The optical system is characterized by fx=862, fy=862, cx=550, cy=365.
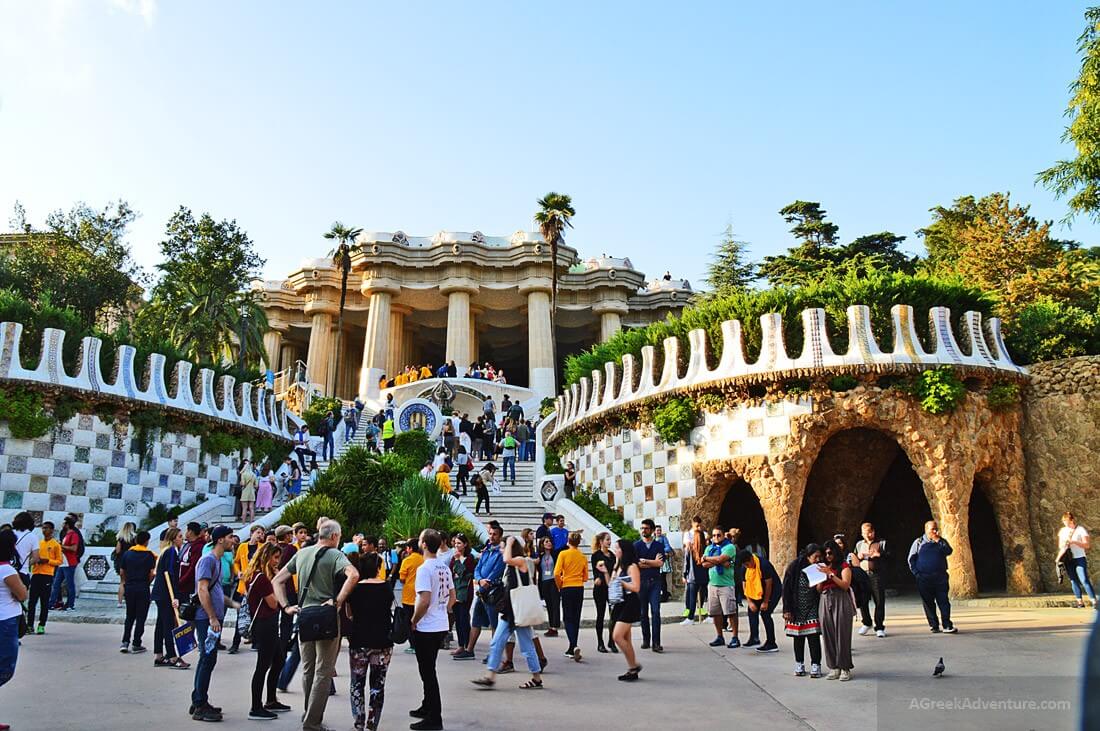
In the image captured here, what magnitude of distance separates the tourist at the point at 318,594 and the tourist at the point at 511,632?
85.6 inches

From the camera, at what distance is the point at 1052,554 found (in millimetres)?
16797

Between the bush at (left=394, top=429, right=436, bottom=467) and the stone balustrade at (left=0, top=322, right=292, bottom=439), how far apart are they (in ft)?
12.2

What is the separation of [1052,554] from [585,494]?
10.7 metres

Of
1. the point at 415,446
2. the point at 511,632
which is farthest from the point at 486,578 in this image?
the point at 415,446

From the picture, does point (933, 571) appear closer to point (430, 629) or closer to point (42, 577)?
point (430, 629)

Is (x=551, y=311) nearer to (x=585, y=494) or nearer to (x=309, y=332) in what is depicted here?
(x=309, y=332)

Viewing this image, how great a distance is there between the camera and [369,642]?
646 cm

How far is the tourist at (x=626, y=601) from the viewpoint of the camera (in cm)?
874

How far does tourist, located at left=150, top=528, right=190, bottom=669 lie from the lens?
928 cm

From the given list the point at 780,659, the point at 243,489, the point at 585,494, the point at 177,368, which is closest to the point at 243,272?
the point at 177,368

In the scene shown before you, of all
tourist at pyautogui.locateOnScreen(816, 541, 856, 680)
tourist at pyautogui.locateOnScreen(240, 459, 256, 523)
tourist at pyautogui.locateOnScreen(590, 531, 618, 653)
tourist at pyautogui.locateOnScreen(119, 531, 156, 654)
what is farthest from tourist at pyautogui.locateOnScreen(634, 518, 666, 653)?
tourist at pyautogui.locateOnScreen(240, 459, 256, 523)

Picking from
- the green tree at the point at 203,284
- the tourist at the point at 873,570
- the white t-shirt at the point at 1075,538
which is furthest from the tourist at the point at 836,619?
the green tree at the point at 203,284

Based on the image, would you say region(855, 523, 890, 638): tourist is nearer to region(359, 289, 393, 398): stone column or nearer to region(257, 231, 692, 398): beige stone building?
region(257, 231, 692, 398): beige stone building

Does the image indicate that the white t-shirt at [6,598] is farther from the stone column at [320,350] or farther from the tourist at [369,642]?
the stone column at [320,350]
